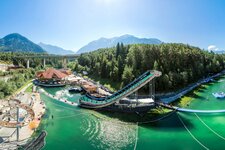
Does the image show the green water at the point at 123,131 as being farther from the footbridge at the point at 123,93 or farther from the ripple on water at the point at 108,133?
the footbridge at the point at 123,93

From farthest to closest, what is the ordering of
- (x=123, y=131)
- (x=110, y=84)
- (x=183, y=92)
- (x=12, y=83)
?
(x=110, y=84)
(x=12, y=83)
(x=183, y=92)
(x=123, y=131)

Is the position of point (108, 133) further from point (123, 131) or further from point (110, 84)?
point (110, 84)

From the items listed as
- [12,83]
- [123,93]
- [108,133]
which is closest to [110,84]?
[123,93]

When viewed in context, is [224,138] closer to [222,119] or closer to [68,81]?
[222,119]

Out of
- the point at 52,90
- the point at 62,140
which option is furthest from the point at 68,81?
the point at 62,140

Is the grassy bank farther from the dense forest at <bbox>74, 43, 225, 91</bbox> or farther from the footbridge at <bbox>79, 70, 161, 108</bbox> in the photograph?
the footbridge at <bbox>79, 70, 161, 108</bbox>

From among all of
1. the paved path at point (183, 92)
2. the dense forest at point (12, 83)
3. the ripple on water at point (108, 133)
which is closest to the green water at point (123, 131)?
the ripple on water at point (108, 133)
